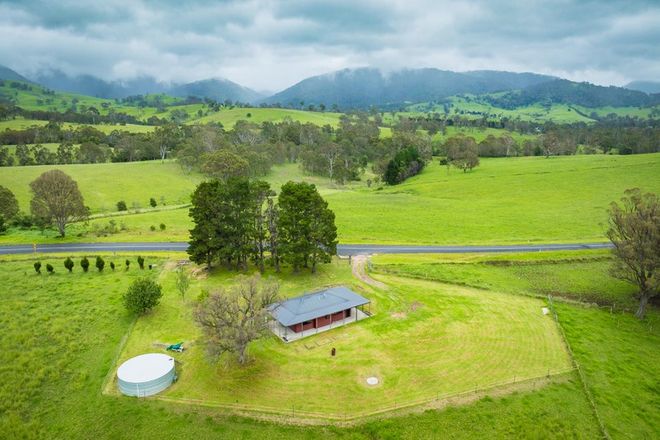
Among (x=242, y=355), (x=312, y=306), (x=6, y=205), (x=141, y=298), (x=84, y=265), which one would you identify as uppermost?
(x=6, y=205)

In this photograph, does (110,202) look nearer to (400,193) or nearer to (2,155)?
(2,155)

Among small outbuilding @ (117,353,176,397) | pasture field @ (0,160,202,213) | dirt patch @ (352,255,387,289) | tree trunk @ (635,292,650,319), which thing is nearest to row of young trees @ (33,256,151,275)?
small outbuilding @ (117,353,176,397)

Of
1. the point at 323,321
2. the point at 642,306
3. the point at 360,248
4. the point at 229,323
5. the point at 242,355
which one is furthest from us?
the point at 360,248

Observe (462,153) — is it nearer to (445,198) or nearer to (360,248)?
(445,198)

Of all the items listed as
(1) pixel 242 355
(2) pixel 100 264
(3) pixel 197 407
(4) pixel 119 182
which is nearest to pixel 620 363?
(1) pixel 242 355

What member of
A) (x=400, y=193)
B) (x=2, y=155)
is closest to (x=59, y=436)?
(x=400, y=193)

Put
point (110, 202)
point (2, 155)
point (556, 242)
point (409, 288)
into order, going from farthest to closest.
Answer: point (2, 155) < point (110, 202) < point (556, 242) < point (409, 288)
